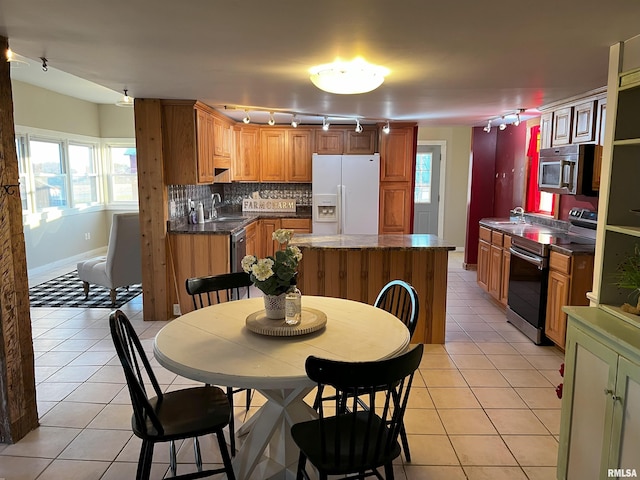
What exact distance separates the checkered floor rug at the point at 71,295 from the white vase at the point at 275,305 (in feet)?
11.3

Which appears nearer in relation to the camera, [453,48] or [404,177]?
[453,48]

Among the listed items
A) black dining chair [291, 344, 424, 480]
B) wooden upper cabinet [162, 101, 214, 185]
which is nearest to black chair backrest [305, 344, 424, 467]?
black dining chair [291, 344, 424, 480]

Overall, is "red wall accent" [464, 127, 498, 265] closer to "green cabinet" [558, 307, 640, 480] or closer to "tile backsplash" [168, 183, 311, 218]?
"tile backsplash" [168, 183, 311, 218]

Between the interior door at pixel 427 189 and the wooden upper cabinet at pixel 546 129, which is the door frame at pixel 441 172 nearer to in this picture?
the interior door at pixel 427 189

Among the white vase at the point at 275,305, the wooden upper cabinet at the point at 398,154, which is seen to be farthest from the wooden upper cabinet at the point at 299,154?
the white vase at the point at 275,305

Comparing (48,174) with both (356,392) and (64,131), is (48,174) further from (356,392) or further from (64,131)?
(356,392)

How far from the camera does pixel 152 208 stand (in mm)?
4355

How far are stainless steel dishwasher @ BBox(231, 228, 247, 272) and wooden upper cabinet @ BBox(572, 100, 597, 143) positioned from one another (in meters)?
3.30

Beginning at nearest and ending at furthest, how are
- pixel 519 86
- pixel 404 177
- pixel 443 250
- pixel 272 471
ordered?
pixel 272 471
pixel 519 86
pixel 443 250
pixel 404 177

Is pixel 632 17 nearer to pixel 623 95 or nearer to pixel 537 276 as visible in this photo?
pixel 623 95

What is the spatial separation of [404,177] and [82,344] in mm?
4269

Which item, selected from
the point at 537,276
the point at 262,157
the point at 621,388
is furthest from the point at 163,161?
the point at 621,388

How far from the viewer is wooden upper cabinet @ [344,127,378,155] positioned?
6344 millimetres

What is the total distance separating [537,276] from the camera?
3941 millimetres
